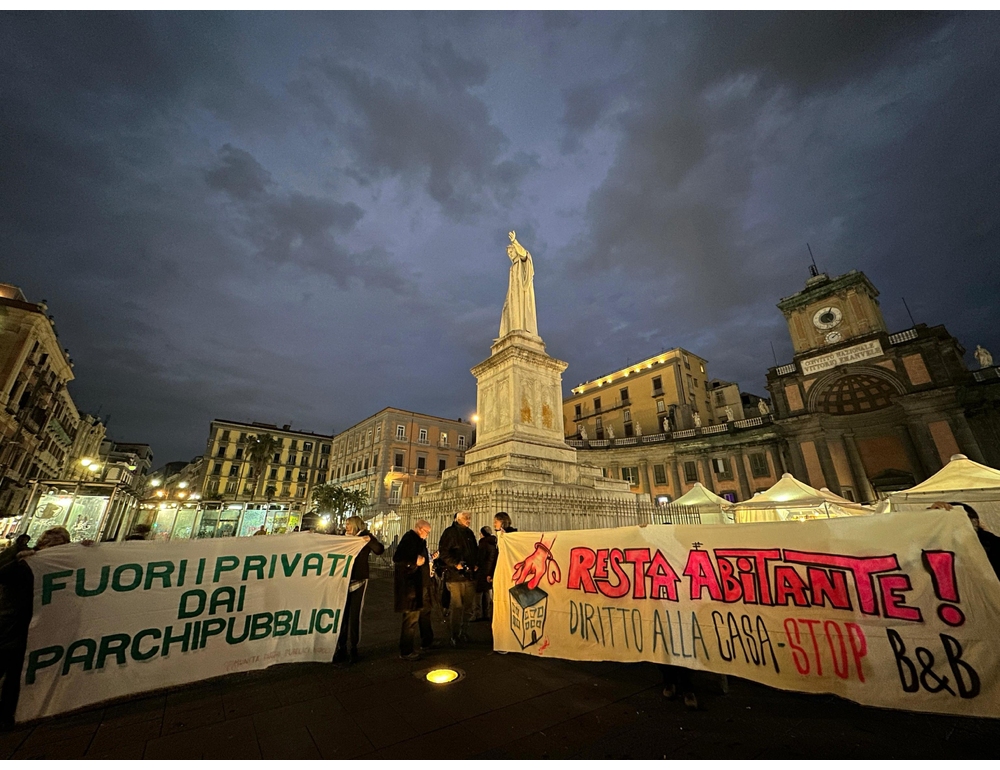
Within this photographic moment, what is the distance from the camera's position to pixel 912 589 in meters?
3.41

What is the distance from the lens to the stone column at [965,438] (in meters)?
24.8

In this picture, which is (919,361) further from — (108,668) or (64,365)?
(64,365)

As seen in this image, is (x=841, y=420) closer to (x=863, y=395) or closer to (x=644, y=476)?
(x=863, y=395)

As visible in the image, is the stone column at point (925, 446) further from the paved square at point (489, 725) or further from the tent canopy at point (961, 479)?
the paved square at point (489, 725)

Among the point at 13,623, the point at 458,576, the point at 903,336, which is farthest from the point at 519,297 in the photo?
the point at 903,336

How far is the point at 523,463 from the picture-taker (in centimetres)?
1284

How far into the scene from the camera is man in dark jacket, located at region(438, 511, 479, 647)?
636 cm

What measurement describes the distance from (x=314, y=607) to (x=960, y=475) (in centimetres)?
1601

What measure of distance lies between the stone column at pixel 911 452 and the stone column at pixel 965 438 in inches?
93.6

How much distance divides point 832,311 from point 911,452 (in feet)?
42.5

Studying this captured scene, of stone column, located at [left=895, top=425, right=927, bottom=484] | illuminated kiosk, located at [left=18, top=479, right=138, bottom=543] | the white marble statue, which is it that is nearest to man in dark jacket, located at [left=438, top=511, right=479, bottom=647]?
the white marble statue

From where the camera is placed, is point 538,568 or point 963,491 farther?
point 963,491

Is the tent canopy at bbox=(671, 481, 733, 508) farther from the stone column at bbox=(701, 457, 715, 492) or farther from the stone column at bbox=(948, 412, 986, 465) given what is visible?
the stone column at bbox=(948, 412, 986, 465)

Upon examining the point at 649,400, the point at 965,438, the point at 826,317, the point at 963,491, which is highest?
the point at 826,317
